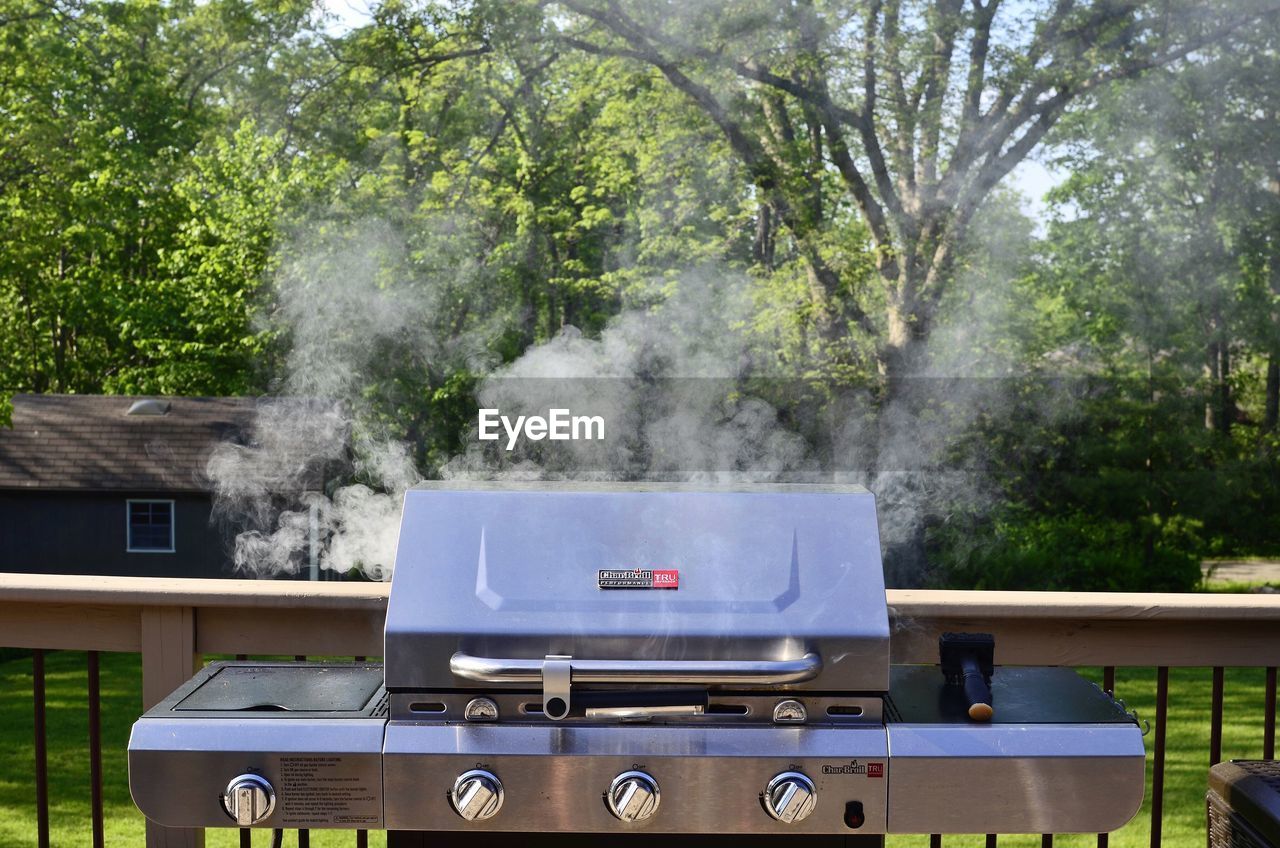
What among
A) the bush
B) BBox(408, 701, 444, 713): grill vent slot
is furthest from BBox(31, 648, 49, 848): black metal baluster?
the bush

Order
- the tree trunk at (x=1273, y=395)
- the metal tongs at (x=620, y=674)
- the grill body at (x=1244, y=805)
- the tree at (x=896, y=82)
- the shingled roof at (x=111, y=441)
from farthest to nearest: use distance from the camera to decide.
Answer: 1. the shingled roof at (x=111, y=441)
2. the tree trunk at (x=1273, y=395)
3. the tree at (x=896, y=82)
4. the grill body at (x=1244, y=805)
5. the metal tongs at (x=620, y=674)

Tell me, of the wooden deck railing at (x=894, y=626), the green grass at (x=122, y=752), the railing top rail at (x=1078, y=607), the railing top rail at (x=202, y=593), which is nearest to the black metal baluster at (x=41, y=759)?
the wooden deck railing at (x=894, y=626)

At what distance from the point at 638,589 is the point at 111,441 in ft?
45.5

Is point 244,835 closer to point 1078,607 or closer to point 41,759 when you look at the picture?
point 41,759

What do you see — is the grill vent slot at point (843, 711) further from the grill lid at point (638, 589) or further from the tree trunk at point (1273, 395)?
the tree trunk at point (1273, 395)

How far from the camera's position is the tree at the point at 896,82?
9359 millimetres

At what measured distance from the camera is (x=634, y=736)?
4.47ft

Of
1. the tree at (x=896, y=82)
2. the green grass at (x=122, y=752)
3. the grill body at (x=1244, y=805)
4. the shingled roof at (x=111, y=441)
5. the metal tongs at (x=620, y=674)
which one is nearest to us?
the metal tongs at (x=620, y=674)

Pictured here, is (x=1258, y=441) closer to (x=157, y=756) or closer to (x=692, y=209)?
(x=692, y=209)

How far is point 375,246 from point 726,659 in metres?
8.68

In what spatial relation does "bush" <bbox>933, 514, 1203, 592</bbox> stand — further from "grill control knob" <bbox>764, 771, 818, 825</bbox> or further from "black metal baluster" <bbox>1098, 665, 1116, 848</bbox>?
"grill control knob" <bbox>764, 771, 818, 825</bbox>

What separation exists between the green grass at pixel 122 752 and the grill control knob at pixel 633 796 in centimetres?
291

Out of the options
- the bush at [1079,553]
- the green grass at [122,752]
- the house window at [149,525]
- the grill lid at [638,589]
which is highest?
the grill lid at [638,589]

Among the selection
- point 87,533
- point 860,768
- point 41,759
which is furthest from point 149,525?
point 860,768
